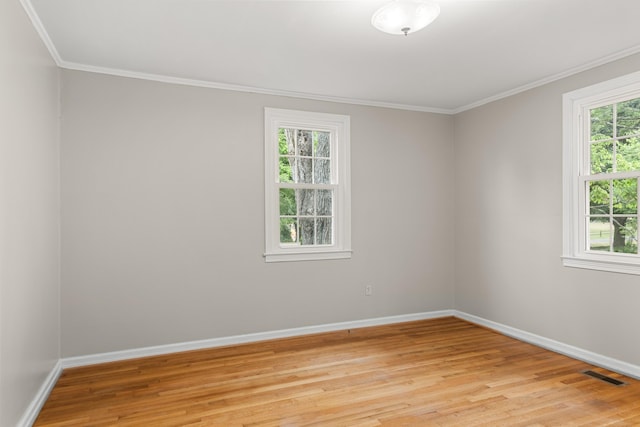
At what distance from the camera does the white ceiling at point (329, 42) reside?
2619mm

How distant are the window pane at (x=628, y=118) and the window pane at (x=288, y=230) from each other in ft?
10.1

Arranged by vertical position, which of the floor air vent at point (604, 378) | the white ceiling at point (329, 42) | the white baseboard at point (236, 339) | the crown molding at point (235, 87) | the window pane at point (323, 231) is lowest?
the floor air vent at point (604, 378)

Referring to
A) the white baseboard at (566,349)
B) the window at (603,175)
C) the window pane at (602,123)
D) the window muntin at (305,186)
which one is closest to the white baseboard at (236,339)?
the white baseboard at (566,349)

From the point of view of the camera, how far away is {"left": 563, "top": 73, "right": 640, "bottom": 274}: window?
11.1ft

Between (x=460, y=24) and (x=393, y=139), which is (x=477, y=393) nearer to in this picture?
(x=460, y=24)

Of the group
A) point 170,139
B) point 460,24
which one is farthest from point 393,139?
point 170,139

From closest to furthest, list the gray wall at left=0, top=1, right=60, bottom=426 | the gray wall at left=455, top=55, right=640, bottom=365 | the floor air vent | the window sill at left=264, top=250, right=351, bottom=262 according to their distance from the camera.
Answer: the gray wall at left=0, top=1, right=60, bottom=426
the floor air vent
the gray wall at left=455, top=55, right=640, bottom=365
the window sill at left=264, top=250, right=351, bottom=262

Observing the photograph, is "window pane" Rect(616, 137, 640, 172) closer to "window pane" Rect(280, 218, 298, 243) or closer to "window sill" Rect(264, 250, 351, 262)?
"window sill" Rect(264, 250, 351, 262)

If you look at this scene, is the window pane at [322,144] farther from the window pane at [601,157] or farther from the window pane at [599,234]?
the window pane at [599,234]

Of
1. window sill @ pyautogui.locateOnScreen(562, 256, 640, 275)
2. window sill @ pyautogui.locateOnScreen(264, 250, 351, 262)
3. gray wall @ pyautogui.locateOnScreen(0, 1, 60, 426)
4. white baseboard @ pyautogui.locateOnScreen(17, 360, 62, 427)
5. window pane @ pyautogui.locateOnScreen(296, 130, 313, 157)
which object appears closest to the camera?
gray wall @ pyautogui.locateOnScreen(0, 1, 60, 426)

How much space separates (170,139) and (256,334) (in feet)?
6.92

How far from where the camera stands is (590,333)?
11.8ft

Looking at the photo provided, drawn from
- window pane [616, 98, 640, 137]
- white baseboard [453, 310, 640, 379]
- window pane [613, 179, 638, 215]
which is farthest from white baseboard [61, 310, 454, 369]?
window pane [616, 98, 640, 137]

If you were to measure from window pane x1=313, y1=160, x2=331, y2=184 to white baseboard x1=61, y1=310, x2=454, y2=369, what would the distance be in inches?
63.2
